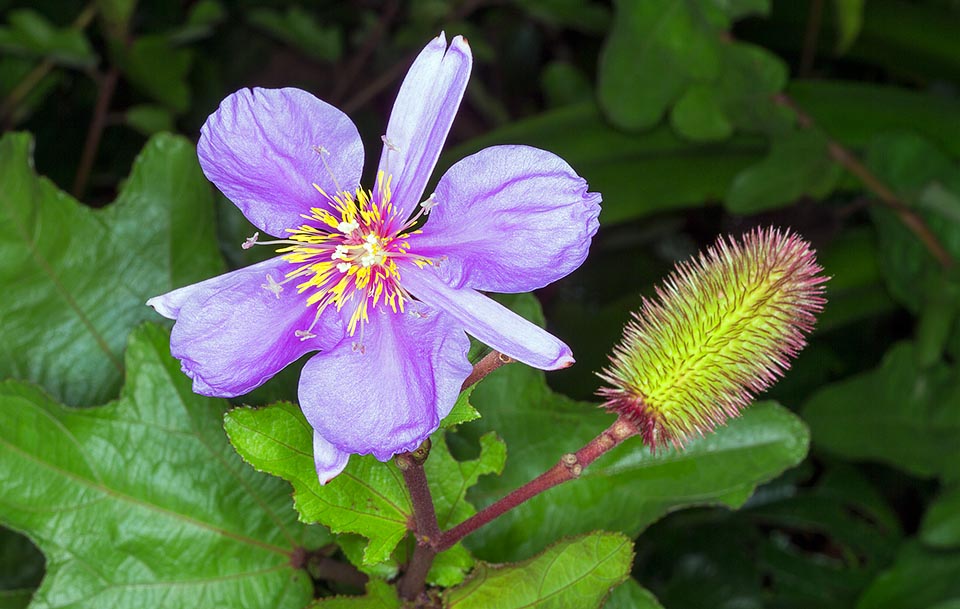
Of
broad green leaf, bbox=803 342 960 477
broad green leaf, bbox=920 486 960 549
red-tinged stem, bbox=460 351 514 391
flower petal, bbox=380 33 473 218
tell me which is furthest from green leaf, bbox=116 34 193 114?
broad green leaf, bbox=920 486 960 549

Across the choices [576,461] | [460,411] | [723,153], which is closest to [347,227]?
[460,411]

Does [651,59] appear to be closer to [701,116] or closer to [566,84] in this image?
[701,116]

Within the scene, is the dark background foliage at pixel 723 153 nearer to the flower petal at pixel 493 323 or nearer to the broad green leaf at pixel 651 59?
the broad green leaf at pixel 651 59

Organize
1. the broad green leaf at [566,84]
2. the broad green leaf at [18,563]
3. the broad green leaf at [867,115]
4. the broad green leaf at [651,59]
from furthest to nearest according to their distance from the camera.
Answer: the broad green leaf at [566,84], the broad green leaf at [867,115], the broad green leaf at [651,59], the broad green leaf at [18,563]

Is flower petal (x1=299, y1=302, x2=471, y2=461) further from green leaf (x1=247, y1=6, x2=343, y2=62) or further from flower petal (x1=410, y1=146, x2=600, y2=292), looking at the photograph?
green leaf (x1=247, y1=6, x2=343, y2=62)

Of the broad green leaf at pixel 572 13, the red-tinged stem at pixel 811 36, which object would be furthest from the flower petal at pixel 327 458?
the red-tinged stem at pixel 811 36

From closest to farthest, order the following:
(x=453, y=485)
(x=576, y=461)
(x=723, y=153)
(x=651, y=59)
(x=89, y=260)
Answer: (x=576, y=461) < (x=453, y=485) < (x=89, y=260) < (x=651, y=59) < (x=723, y=153)

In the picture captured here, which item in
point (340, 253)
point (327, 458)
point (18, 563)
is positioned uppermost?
point (340, 253)
